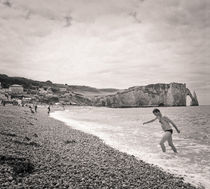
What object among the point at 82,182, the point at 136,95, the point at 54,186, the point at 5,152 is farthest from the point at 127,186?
the point at 136,95

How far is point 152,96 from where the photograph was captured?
172m

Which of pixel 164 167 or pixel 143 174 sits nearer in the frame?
pixel 143 174

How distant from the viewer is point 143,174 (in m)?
7.63

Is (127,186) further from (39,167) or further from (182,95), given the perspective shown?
(182,95)

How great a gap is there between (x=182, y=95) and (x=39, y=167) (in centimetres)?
18361

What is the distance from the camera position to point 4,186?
16.9 feet

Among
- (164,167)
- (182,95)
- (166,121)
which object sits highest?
(182,95)

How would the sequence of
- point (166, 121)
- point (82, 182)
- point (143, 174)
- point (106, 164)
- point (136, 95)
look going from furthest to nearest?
point (136, 95) → point (166, 121) → point (106, 164) → point (143, 174) → point (82, 182)

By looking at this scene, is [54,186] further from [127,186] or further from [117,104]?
[117,104]

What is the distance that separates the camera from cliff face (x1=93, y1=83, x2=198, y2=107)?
170 metres

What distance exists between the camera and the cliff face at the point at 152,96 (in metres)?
170

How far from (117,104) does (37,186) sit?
173802 millimetres

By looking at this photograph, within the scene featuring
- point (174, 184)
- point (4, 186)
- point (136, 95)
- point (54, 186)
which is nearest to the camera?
point (4, 186)

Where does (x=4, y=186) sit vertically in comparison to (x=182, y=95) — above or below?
below
